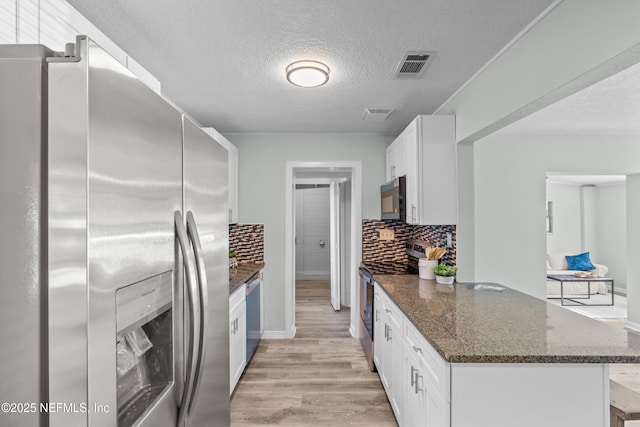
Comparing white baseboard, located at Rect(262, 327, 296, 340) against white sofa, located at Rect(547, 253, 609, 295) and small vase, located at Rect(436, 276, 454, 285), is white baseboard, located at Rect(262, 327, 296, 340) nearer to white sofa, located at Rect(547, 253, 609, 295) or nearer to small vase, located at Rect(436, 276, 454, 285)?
small vase, located at Rect(436, 276, 454, 285)

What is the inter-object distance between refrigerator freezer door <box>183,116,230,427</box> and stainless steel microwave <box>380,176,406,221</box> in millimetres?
2260

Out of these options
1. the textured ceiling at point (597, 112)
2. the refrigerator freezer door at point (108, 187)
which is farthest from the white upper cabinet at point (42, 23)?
the textured ceiling at point (597, 112)

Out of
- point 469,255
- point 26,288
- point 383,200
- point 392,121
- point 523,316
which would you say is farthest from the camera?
point 383,200

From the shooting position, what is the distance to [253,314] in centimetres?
355

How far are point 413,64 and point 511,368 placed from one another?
5.97ft

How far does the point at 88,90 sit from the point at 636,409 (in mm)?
2330

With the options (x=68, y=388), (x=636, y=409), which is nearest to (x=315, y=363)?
(x=636, y=409)

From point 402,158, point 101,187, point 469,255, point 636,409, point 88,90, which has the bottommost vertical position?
point 636,409

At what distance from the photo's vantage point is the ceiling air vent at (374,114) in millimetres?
3256

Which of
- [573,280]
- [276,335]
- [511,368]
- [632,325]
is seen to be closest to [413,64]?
[511,368]

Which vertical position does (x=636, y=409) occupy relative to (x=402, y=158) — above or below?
below

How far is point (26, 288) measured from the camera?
0.57 meters

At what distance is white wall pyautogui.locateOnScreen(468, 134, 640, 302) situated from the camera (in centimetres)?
359

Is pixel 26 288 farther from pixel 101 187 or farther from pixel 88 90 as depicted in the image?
pixel 88 90
